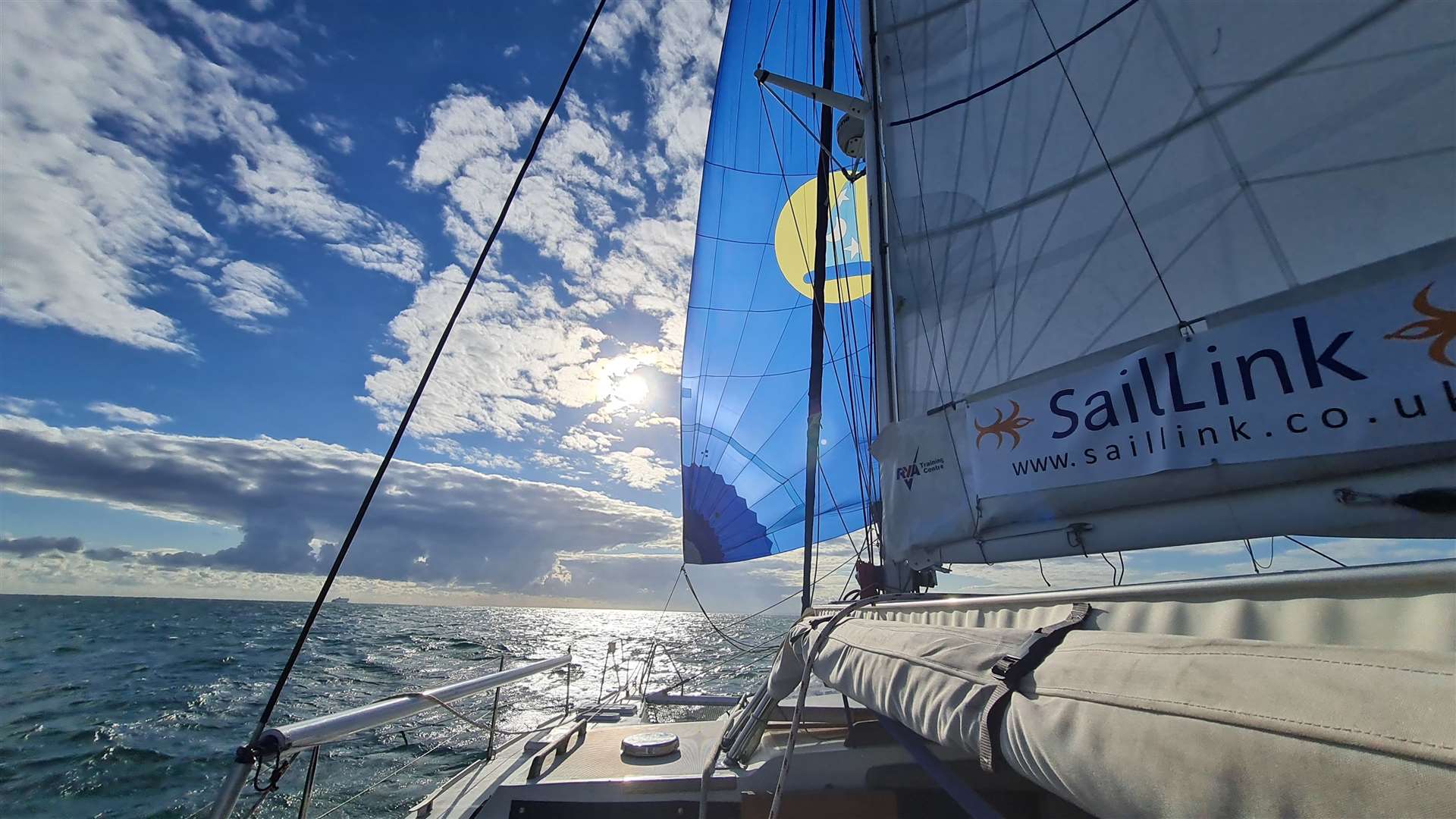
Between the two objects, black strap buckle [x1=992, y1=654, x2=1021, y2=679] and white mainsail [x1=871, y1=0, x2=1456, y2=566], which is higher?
white mainsail [x1=871, y1=0, x2=1456, y2=566]

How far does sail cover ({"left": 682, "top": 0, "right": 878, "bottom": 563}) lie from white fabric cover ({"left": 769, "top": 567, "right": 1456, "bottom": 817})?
4.36 m

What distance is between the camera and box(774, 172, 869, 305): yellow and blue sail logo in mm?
5367

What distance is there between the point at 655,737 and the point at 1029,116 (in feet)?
10.8

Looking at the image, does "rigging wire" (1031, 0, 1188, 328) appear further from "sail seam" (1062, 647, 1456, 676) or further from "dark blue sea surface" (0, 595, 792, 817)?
"dark blue sea surface" (0, 595, 792, 817)

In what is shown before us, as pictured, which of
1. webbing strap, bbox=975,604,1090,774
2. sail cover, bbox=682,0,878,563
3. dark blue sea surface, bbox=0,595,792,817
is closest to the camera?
webbing strap, bbox=975,604,1090,774

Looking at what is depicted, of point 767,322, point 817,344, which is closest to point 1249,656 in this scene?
point 817,344

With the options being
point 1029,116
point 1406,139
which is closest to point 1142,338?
point 1406,139

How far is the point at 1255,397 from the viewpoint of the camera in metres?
1.76

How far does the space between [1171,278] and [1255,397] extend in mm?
695

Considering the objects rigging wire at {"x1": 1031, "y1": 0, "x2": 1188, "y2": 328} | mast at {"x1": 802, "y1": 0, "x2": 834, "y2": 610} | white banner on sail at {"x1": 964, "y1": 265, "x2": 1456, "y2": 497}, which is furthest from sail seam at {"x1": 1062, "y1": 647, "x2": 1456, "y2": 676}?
mast at {"x1": 802, "y1": 0, "x2": 834, "y2": 610}

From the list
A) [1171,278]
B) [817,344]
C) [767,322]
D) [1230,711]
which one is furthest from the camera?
[767,322]

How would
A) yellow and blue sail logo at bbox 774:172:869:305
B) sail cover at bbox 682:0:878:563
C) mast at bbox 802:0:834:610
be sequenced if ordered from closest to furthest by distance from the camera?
1. mast at bbox 802:0:834:610
2. yellow and blue sail logo at bbox 774:172:869:305
3. sail cover at bbox 682:0:878:563

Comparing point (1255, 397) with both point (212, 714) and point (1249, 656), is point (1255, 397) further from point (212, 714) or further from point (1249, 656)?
point (212, 714)

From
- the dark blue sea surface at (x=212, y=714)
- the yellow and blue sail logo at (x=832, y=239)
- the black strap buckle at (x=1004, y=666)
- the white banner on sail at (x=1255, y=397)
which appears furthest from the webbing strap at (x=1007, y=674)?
the yellow and blue sail logo at (x=832, y=239)
